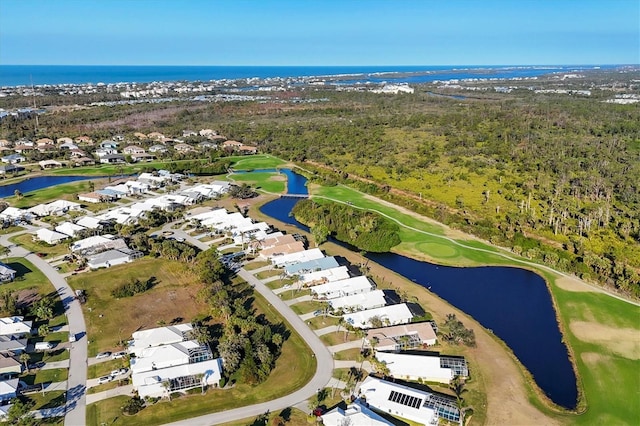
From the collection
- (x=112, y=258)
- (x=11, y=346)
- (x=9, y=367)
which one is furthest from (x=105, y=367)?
(x=112, y=258)

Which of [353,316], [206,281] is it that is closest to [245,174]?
[206,281]

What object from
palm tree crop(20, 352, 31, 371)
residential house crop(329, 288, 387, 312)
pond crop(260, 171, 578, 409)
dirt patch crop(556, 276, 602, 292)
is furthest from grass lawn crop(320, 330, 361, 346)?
dirt patch crop(556, 276, 602, 292)

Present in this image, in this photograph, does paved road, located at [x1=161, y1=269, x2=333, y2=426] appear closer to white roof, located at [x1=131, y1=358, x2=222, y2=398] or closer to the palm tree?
white roof, located at [x1=131, y1=358, x2=222, y2=398]

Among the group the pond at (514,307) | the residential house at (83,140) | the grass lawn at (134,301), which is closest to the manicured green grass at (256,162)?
the residential house at (83,140)

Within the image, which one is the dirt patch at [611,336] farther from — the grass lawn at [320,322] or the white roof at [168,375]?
the white roof at [168,375]

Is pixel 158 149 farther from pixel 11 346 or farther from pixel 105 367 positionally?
pixel 105 367

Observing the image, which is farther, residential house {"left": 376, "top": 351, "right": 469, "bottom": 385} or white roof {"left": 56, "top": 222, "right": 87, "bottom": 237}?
white roof {"left": 56, "top": 222, "right": 87, "bottom": 237}
